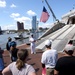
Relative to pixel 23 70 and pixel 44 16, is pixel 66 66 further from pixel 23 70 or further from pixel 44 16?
pixel 44 16

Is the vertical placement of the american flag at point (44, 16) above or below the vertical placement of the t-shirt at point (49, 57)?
above

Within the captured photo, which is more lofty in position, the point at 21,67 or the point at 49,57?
the point at 21,67

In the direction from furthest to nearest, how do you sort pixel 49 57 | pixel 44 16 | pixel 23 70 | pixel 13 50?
pixel 44 16, pixel 13 50, pixel 49 57, pixel 23 70

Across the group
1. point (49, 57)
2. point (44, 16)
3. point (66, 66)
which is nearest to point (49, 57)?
point (49, 57)

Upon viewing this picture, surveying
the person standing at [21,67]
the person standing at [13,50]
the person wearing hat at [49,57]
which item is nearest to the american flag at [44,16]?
the person standing at [13,50]

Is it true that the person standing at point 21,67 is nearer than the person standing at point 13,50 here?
Yes

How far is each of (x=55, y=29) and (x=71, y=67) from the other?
1080 inches

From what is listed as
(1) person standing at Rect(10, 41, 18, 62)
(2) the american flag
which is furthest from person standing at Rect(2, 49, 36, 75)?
(2) the american flag

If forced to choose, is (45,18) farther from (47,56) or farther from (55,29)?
(47,56)

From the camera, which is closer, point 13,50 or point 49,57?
point 49,57

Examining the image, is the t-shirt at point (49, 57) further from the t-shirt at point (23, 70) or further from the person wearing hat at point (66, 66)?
the t-shirt at point (23, 70)

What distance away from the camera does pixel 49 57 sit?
6.05m

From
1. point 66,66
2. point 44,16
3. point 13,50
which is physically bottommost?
point 13,50

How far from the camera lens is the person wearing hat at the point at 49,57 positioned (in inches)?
237
